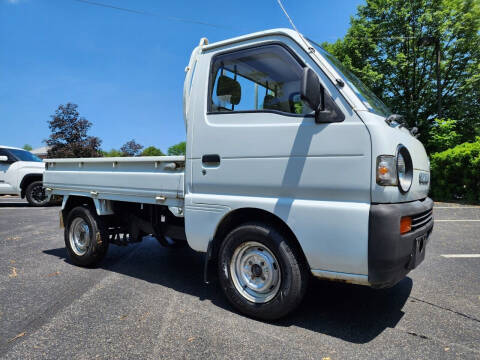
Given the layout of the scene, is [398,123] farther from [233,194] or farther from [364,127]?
[233,194]

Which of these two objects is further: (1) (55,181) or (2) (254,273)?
(1) (55,181)

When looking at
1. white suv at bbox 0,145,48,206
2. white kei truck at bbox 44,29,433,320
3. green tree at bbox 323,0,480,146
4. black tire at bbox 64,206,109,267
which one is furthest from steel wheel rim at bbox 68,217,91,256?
green tree at bbox 323,0,480,146

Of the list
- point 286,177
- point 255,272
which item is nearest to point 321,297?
point 255,272

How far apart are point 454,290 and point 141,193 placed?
3507 mm

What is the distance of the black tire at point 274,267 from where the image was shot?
2.67 metres

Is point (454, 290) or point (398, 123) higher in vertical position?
point (398, 123)

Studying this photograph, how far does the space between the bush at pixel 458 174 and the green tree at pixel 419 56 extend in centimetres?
923

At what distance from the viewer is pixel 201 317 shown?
292 cm

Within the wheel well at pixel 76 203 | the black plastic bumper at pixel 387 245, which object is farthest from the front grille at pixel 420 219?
the wheel well at pixel 76 203

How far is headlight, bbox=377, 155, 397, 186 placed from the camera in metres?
2.37

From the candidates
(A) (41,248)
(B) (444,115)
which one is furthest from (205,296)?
(B) (444,115)

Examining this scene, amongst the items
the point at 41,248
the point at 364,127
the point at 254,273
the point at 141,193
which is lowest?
the point at 41,248

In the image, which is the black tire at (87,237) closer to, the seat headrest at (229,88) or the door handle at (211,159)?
the door handle at (211,159)

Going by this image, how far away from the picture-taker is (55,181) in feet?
15.8
